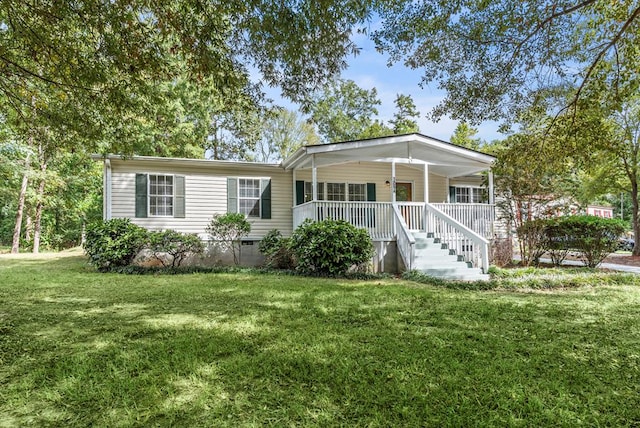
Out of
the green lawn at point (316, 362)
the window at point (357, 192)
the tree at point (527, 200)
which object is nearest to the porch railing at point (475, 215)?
the tree at point (527, 200)

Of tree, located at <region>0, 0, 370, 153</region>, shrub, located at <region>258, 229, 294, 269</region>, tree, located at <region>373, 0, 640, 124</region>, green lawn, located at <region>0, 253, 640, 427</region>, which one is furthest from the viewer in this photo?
shrub, located at <region>258, 229, 294, 269</region>

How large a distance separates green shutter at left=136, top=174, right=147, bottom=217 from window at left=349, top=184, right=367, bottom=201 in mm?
6796

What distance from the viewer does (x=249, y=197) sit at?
11719 millimetres

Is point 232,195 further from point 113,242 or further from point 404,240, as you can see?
point 404,240

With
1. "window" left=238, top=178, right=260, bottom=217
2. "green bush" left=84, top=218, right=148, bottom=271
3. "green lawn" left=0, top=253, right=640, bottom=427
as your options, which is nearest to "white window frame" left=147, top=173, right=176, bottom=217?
"green bush" left=84, top=218, right=148, bottom=271

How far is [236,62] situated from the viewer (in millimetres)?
5301

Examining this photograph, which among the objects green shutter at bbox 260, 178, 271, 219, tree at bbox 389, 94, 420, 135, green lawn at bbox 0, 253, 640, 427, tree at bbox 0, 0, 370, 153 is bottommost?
green lawn at bbox 0, 253, 640, 427

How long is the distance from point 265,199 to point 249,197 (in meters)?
0.53

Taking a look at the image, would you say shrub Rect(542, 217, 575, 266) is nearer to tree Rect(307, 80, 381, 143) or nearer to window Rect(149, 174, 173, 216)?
window Rect(149, 174, 173, 216)

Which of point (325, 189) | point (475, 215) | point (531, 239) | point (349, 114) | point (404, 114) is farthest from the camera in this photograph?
point (349, 114)

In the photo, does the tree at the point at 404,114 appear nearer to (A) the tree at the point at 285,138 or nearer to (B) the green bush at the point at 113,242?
(A) the tree at the point at 285,138

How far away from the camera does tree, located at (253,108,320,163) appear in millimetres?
27281

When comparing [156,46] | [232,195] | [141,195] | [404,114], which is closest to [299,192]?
[232,195]

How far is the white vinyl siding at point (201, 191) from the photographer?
34.7 feet
